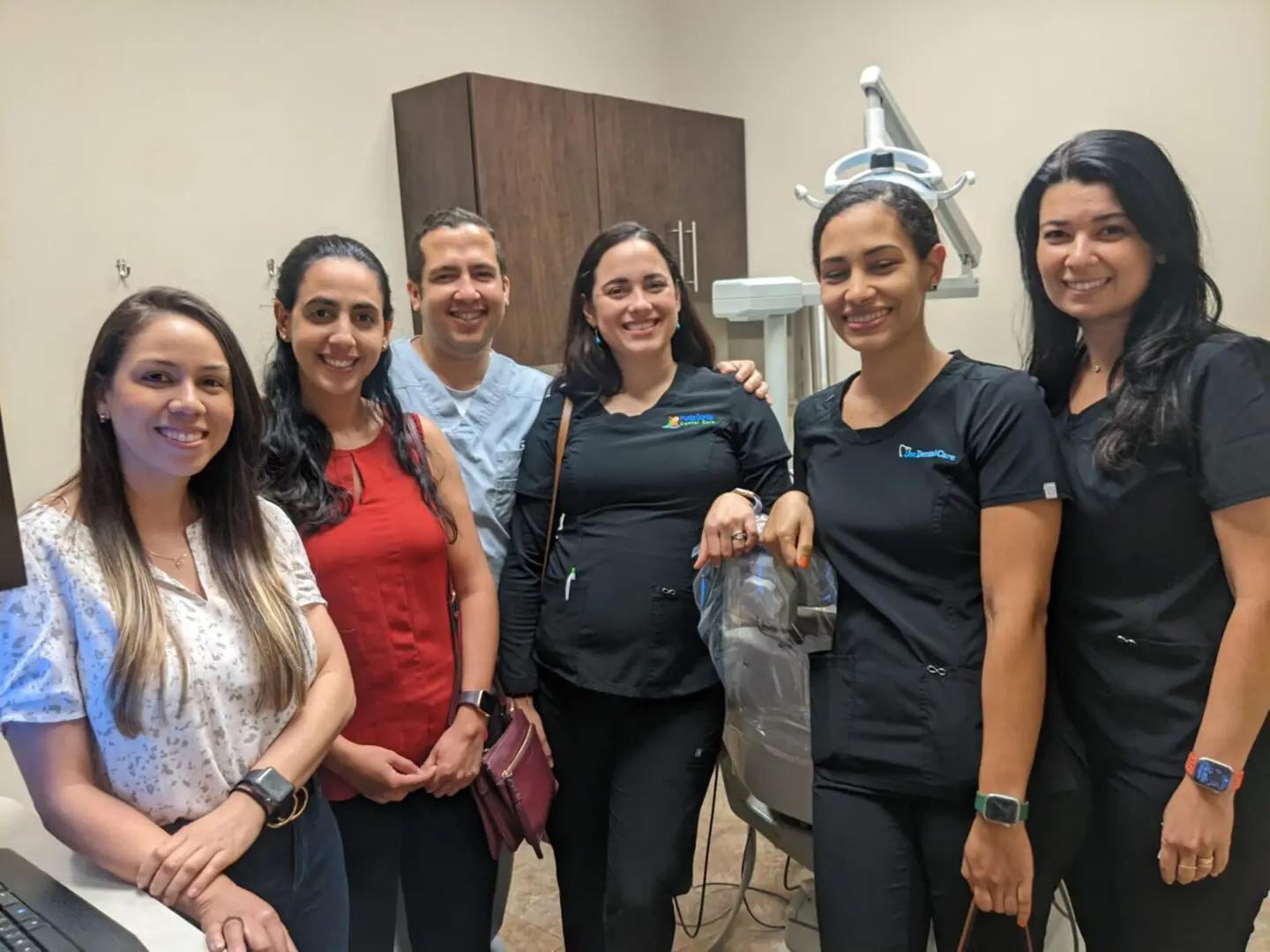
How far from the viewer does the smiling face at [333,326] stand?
1451mm

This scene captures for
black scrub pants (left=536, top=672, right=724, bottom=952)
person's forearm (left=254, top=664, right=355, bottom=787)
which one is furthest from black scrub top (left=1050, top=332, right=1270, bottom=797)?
person's forearm (left=254, top=664, right=355, bottom=787)

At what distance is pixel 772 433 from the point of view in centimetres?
161

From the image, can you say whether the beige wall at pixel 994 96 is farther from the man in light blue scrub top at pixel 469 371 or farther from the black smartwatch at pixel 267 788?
the black smartwatch at pixel 267 788

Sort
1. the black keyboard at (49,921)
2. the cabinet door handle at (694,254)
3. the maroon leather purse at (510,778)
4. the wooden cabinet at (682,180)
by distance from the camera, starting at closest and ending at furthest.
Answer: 1. the black keyboard at (49,921)
2. the maroon leather purse at (510,778)
3. the wooden cabinet at (682,180)
4. the cabinet door handle at (694,254)

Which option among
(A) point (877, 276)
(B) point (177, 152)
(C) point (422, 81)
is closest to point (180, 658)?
(A) point (877, 276)

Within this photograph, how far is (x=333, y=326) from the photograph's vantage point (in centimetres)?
145

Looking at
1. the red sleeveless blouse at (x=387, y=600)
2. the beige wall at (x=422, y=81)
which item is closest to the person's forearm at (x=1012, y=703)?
the red sleeveless blouse at (x=387, y=600)

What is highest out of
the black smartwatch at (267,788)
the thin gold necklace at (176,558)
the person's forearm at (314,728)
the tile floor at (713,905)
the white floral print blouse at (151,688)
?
the thin gold necklace at (176,558)

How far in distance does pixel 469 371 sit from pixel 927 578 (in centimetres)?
97

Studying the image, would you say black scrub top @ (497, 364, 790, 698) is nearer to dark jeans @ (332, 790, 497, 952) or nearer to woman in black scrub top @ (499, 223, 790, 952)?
woman in black scrub top @ (499, 223, 790, 952)

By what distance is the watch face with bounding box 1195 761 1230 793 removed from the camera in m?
1.10

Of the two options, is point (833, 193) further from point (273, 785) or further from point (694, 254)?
point (694, 254)

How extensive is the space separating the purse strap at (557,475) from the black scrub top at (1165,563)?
2.64ft

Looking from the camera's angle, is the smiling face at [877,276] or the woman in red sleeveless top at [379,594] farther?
the woman in red sleeveless top at [379,594]
